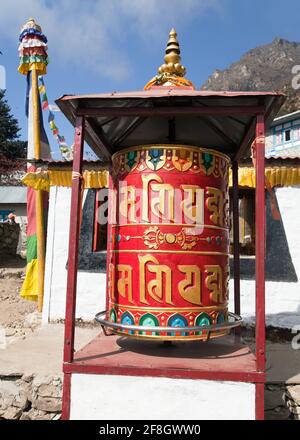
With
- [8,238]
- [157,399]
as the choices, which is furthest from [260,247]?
[8,238]

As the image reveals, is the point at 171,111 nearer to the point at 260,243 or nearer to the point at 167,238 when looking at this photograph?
the point at 167,238

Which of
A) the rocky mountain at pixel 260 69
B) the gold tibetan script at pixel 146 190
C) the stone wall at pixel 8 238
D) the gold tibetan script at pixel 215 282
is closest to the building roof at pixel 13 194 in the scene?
the stone wall at pixel 8 238

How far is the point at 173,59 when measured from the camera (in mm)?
4812

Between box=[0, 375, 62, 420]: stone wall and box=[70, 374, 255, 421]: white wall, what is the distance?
101 centimetres

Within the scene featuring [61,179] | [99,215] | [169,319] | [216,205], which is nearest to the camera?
[169,319]

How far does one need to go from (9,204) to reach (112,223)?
21981mm

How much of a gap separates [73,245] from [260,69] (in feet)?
317

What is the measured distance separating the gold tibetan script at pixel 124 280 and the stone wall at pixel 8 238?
41.0 ft

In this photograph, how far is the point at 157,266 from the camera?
3.84m

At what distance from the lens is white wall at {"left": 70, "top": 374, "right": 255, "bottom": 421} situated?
328 cm

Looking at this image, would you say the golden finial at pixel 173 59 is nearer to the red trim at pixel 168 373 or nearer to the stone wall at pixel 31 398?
the red trim at pixel 168 373

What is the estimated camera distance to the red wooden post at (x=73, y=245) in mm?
3533
